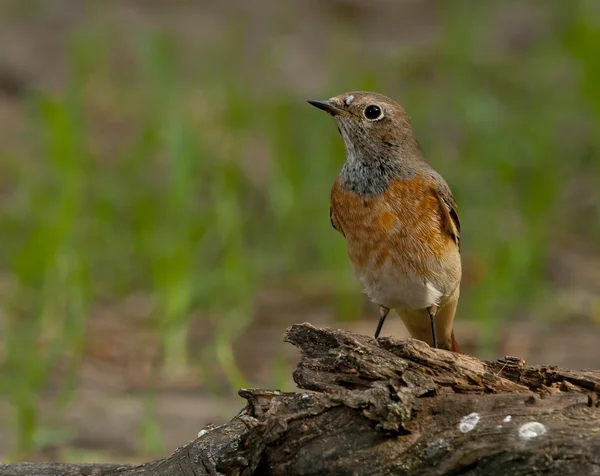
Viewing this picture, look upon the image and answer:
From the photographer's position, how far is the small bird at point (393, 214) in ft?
19.2

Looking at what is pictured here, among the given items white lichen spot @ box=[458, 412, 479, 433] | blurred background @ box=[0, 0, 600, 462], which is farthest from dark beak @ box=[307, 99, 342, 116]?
white lichen spot @ box=[458, 412, 479, 433]

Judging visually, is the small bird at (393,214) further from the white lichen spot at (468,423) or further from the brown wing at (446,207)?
the white lichen spot at (468,423)

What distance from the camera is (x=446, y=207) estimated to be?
6.07 metres

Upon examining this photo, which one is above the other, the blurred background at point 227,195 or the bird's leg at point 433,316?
the blurred background at point 227,195

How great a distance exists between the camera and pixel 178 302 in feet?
26.4

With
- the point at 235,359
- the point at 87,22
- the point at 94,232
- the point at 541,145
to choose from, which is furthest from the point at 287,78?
the point at 235,359

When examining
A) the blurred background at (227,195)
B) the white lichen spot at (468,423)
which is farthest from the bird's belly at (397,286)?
the white lichen spot at (468,423)

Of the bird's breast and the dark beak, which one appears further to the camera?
the dark beak

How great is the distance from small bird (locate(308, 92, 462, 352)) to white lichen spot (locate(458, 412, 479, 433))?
1.72 m

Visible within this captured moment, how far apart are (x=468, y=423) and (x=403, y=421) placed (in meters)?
0.22

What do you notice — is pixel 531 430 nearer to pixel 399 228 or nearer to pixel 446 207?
pixel 399 228

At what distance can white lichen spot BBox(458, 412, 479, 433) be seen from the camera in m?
4.14

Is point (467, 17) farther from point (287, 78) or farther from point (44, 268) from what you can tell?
point (44, 268)

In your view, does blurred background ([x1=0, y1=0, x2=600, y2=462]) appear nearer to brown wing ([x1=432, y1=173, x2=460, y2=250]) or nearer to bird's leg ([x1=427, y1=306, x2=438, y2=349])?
bird's leg ([x1=427, y1=306, x2=438, y2=349])
